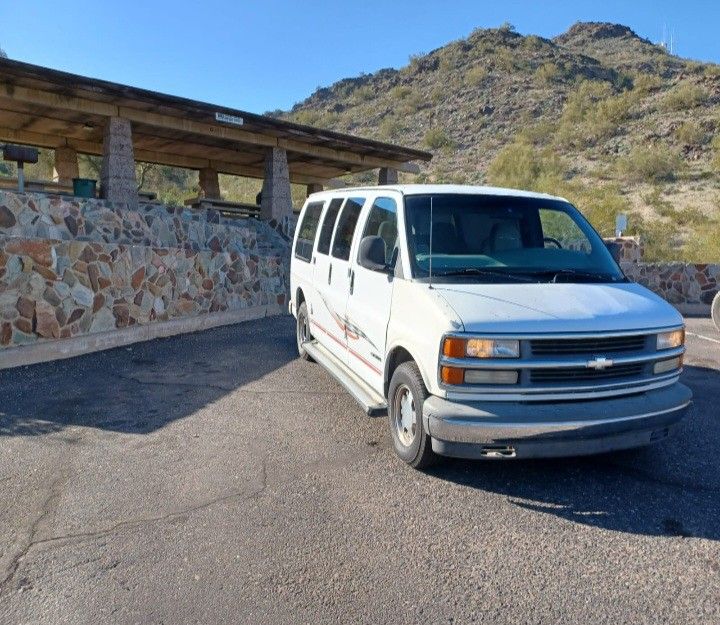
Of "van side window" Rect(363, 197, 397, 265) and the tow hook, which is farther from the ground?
"van side window" Rect(363, 197, 397, 265)

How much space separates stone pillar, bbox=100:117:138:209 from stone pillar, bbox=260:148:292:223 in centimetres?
399

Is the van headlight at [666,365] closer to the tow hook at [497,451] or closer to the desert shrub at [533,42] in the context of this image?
the tow hook at [497,451]

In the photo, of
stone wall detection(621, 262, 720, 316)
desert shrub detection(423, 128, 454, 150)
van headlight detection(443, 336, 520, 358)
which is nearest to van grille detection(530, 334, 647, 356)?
van headlight detection(443, 336, 520, 358)

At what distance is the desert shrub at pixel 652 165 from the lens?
96.8 feet

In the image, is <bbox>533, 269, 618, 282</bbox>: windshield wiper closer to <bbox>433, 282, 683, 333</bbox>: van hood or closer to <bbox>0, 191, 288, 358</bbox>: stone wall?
<bbox>433, 282, 683, 333</bbox>: van hood

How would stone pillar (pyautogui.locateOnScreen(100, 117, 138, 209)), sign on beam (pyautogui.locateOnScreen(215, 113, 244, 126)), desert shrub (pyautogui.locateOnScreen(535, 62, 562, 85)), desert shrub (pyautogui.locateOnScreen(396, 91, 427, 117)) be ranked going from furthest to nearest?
desert shrub (pyautogui.locateOnScreen(396, 91, 427, 117)) < desert shrub (pyautogui.locateOnScreen(535, 62, 562, 85)) < sign on beam (pyautogui.locateOnScreen(215, 113, 244, 126)) < stone pillar (pyautogui.locateOnScreen(100, 117, 138, 209))

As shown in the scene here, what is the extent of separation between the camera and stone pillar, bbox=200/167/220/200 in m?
21.6

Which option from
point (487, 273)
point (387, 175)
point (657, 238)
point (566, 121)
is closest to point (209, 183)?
point (387, 175)

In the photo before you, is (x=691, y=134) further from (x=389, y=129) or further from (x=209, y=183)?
(x=209, y=183)

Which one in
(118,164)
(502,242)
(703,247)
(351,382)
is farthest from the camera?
(703,247)

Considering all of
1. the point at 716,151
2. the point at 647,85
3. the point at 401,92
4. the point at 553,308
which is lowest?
the point at 553,308

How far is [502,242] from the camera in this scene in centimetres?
491

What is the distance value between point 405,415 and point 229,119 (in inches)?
470

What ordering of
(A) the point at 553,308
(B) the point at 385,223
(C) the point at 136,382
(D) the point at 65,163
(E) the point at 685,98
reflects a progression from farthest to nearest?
(E) the point at 685,98, (D) the point at 65,163, (C) the point at 136,382, (B) the point at 385,223, (A) the point at 553,308
